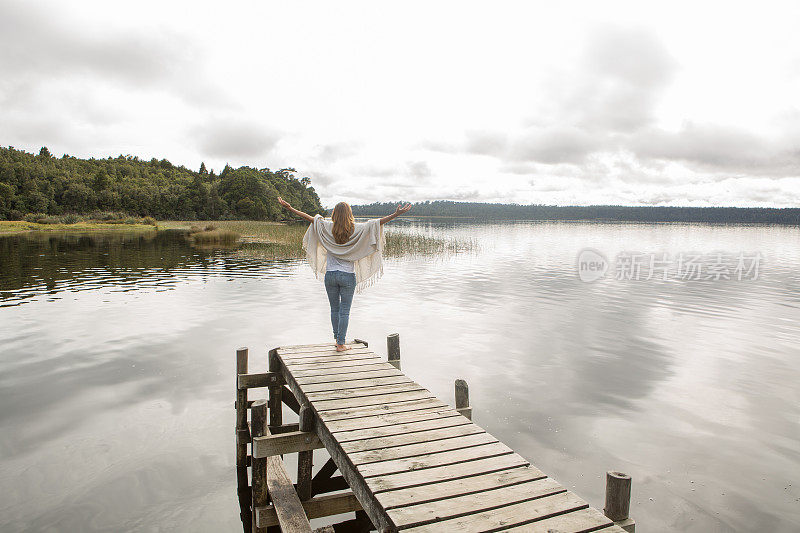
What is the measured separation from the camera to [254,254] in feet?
132

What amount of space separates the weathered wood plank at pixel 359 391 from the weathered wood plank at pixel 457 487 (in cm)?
250

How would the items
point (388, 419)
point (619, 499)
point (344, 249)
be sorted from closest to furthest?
point (619, 499), point (388, 419), point (344, 249)

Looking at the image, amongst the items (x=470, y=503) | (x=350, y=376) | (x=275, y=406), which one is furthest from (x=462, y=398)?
(x=275, y=406)

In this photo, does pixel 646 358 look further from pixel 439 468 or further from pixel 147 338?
pixel 147 338

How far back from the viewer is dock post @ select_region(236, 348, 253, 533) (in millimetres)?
7438

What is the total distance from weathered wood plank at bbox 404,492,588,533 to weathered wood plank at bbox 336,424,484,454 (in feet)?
4.64

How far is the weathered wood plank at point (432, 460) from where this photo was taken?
4816 millimetres

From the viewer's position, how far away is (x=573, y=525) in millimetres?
4055

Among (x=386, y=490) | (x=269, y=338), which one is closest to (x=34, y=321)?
(x=269, y=338)

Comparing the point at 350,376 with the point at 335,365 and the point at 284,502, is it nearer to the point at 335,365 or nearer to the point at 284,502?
the point at 335,365

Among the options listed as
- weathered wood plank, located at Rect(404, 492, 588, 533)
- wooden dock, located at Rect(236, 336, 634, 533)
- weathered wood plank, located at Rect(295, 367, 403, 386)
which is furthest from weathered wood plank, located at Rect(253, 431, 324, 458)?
weathered wood plank, located at Rect(404, 492, 588, 533)

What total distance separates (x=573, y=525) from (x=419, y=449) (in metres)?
1.75

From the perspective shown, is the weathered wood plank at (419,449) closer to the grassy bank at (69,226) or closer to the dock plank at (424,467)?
the dock plank at (424,467)

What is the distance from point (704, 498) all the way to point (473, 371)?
6.17 metres
